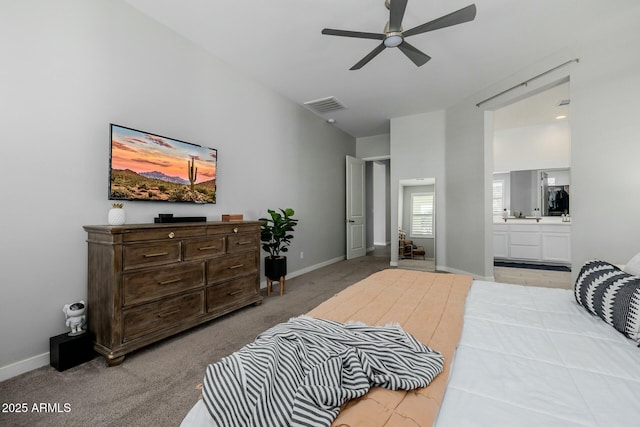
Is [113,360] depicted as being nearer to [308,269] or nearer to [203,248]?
[203,248]

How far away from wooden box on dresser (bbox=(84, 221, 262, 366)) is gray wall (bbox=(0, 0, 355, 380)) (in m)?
0.25

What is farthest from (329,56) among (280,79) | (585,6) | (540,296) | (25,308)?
(25,308)

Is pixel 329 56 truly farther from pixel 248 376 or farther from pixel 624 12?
pixel 248 376

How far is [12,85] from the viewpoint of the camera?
1822mm

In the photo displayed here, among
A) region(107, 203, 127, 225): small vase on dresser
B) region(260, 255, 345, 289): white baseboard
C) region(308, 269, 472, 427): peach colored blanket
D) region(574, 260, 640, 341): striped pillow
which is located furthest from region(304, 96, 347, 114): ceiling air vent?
region(574, 260, 640, 341): striped pillow

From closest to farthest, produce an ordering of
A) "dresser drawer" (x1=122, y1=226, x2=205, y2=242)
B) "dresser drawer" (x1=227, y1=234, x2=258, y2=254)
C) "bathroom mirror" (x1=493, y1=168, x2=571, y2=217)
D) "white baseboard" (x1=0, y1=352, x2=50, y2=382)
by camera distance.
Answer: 1. "white baseboard" (x1=0, y1=352, x2=50, y2=382)
2. "dresser drawer" (x1=122, y1=226, x2=205, y2=242)
3. "dresser drawer" (x1=227, y1=234, x2=258, y2=254)
4. "bathroom mirror" (x1=493, y1=168, x2=571, y2=217)

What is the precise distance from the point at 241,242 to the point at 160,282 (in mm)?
934

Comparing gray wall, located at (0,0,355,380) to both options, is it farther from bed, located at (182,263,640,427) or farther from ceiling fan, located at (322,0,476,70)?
bed, located at (182,263,640,427)

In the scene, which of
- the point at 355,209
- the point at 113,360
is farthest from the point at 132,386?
the point at 355,209

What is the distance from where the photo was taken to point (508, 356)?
40.9 inches

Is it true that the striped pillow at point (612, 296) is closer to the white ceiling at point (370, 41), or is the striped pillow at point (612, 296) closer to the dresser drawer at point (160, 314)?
the white ceiling at point (370, 41)

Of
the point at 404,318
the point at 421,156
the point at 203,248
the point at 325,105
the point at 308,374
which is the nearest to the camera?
the point at 308,374

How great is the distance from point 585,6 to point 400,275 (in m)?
3.06

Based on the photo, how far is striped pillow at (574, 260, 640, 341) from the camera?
3.80 ft
